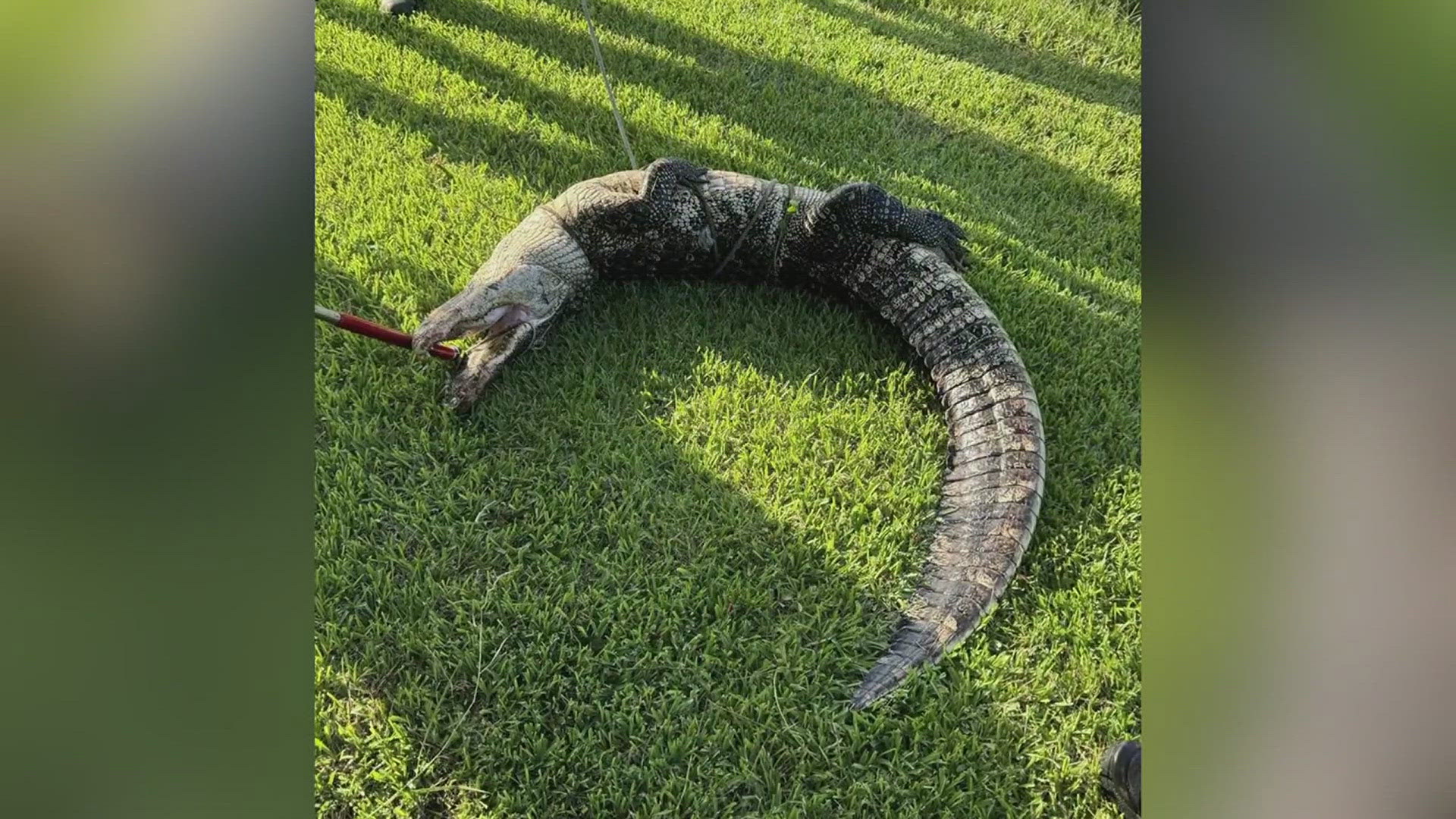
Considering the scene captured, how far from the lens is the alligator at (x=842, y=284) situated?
237 cm

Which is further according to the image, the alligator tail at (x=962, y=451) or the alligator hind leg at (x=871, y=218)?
the alligator hind leg at (x=871, y=218)

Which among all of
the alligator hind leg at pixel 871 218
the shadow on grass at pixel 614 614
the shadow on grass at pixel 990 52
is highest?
the shadow on grass at pixel 990 52

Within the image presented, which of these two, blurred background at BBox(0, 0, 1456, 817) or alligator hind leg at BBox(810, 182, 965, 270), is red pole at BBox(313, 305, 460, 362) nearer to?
alligator hind leg at BBox(810, 182, 965, 270)

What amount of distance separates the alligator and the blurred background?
1.78 metres

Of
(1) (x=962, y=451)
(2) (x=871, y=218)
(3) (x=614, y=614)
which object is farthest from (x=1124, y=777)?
(2) (x=871, y=218)

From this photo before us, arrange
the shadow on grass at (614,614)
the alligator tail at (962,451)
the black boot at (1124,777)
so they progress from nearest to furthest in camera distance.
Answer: the black boot at (1124,777), the shadow on grass at (614,614), the alligator tail at (962,451)

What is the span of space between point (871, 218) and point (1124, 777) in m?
2.09
